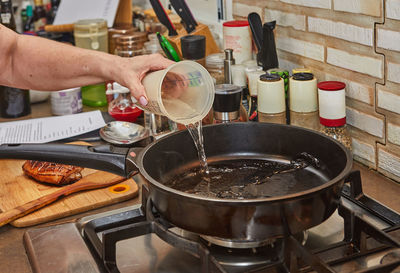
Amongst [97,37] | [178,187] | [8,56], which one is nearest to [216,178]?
[178,187]

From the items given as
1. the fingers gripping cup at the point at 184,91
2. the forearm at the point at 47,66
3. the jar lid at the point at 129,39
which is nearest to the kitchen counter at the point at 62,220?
the fingers gripping cup at the point at 184,91

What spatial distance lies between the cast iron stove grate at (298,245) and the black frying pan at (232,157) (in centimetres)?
3

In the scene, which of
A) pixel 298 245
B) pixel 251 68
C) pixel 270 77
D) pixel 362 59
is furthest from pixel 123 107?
pixel 298 245

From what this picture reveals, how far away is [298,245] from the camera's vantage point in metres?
0.86

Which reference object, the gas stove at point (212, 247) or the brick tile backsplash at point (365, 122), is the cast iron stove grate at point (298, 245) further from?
the brick tile backsplash at point (365, 122)

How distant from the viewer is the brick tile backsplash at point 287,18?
153 centimetres

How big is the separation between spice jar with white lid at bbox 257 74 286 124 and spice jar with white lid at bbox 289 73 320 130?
2 cm

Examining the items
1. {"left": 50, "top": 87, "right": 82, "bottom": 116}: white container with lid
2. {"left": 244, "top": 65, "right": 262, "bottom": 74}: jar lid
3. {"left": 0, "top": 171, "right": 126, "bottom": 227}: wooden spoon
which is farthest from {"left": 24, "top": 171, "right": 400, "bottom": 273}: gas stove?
{"left": 50, "top": 87, "right": 82, "bottom": 116}: white container with lid

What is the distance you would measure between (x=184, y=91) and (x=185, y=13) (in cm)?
75

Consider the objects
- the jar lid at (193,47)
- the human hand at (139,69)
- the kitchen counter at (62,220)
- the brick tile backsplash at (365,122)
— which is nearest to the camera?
the kitchen counter at (62,220)

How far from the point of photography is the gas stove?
0.88m

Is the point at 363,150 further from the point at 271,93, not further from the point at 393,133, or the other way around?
the point at 271,93

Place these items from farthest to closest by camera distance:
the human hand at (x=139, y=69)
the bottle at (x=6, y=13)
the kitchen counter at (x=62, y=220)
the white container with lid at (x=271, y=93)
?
the bottle at (x=6, y=13), the white container with lid at (x=271, y=93), the human hand at (x=139, y=69), the kitchen counter at (x=62, y=220)

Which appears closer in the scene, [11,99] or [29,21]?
[11,99]
